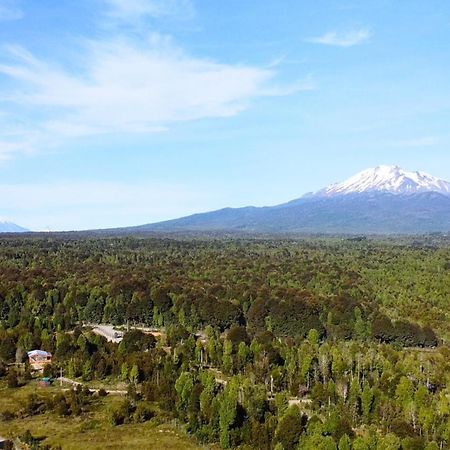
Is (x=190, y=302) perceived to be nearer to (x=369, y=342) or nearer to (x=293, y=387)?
(x=369, y=342)

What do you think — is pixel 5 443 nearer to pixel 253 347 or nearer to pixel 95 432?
pixel 95 432

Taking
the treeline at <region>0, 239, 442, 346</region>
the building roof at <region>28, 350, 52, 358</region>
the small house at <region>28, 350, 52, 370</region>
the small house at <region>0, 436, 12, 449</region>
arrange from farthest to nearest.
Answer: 1. the treeline at <region>0, 239, 442, 346</region>
2. the building roof at <region>28, 350, 52, 358</region>
3. the small house at <region>28, 350, 52, 370</region>
4. the small house at <region>0, 436, 12, 449</region>

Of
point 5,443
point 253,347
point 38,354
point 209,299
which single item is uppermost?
point 209,299

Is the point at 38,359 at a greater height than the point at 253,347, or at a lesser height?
lesser

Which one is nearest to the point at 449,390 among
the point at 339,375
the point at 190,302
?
the point at 339,375

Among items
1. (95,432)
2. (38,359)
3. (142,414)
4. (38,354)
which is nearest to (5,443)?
(95,432)

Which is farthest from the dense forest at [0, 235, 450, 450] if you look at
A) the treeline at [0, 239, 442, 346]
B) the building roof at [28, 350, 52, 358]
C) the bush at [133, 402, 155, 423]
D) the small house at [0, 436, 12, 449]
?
the small house at [0, 436, 12, 449]

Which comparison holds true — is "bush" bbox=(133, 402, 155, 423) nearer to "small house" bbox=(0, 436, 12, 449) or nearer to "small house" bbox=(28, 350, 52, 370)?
"small house" bbox=(0, 436, 12, 449)
